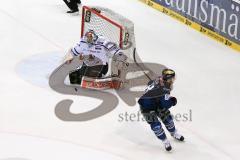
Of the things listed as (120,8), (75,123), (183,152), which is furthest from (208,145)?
(120,8)

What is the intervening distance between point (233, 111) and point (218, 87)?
87cm

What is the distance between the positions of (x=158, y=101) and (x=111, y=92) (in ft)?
6.40

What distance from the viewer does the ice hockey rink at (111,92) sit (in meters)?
7.99

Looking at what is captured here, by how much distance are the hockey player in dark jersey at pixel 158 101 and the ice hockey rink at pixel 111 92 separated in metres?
0.32

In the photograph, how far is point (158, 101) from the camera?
780 centimetres

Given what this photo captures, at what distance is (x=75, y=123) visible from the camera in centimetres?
865

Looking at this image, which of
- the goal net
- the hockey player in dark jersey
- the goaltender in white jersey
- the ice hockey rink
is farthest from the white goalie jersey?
the hockey player in dark jersey

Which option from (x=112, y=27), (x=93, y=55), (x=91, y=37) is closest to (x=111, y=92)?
(x=93, y=55)

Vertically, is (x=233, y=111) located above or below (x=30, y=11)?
below

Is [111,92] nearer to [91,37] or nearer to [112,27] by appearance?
[91,37]

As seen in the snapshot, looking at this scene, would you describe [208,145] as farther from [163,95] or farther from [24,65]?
[24,65]

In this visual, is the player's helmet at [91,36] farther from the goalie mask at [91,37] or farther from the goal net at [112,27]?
the goal net at [112,27]

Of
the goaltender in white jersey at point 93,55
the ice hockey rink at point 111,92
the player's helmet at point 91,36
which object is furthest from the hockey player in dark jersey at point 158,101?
the player's helmet at point 91,36

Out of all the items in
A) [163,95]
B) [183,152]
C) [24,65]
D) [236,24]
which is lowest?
[183,152]
